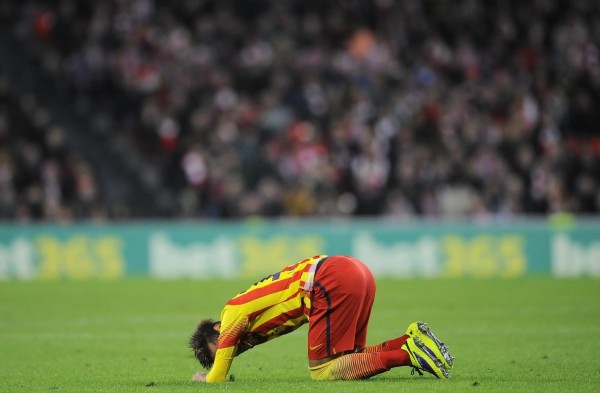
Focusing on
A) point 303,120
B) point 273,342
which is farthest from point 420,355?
point 303,120

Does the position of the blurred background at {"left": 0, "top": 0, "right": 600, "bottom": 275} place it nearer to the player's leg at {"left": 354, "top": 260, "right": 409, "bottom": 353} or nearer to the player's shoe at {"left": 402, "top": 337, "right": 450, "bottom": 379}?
the player's leg at {"left": 354, "top": 260, "right": 409, "bottom": 353}

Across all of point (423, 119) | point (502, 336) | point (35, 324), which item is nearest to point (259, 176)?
point (423, 119)

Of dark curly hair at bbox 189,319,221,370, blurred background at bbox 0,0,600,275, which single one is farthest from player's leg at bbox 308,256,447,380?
blurred background at bbox 0,0,600,275

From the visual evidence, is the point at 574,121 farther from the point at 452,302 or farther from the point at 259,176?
the point at 452,302

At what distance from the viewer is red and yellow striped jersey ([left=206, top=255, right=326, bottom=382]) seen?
8828 millimetres

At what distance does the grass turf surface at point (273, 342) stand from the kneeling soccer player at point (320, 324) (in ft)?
0.55

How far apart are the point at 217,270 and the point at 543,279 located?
255 inches

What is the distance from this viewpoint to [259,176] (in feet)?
80.5

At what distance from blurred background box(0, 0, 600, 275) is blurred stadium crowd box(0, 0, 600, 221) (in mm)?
44

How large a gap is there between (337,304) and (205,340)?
1091mm

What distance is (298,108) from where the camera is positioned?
84.9ft

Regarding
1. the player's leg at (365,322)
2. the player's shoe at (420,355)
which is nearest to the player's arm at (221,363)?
the player's leg at (365,322)

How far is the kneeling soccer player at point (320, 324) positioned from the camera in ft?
28.9

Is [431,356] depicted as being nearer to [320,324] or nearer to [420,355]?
[420,355]
